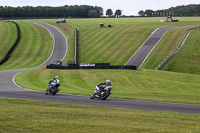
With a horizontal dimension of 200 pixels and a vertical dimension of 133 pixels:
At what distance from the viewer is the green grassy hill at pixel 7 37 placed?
8850 centimetres

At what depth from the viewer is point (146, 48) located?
85.6 meters

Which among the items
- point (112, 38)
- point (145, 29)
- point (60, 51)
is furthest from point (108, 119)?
point (145, 29)

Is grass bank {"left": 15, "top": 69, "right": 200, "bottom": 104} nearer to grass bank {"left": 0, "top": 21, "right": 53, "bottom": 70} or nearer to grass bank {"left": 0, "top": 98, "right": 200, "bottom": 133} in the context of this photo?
grass bank {"left": 0, "top": 98, "right": 200, "bottom": 133}

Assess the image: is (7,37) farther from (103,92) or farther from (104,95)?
(104,95)

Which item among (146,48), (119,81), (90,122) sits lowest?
(119,81)

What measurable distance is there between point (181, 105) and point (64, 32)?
87985 millimetres

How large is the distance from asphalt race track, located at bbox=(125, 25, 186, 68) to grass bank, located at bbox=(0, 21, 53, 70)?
21.4 meters

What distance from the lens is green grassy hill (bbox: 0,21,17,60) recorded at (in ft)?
290

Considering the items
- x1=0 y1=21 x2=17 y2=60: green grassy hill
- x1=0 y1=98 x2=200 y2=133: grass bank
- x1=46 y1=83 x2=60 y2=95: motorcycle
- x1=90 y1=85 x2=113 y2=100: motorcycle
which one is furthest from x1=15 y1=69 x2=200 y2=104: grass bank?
x1=0 y1=21 x2=17 y2=60: green grassy hill

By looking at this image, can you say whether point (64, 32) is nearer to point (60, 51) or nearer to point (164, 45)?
point (60, 51)

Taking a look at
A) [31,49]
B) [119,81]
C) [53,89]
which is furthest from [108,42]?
[53,89]

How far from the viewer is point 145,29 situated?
105m

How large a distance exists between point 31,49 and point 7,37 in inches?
454

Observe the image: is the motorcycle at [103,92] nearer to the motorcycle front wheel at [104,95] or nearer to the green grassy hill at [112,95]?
the motorcycle front wheel at [104,95]
